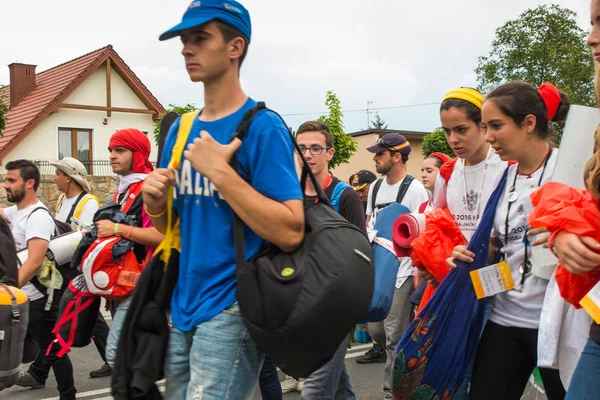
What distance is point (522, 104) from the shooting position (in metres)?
3.15

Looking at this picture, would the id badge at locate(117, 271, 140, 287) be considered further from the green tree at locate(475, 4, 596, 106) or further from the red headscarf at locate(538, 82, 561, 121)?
the green tree at locate(475, 4, 596, 106)

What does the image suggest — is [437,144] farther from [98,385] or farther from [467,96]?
[467,96]

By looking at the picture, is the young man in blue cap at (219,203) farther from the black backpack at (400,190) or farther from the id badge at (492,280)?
the black backpack at (400,190)

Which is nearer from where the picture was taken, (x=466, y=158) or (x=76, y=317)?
(x=466, y=158)

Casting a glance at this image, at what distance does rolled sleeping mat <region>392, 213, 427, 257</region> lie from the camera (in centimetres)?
370

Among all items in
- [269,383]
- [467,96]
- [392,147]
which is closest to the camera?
[467,96]

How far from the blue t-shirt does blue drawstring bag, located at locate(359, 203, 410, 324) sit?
1.64 m

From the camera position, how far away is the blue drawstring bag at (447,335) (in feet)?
10.2

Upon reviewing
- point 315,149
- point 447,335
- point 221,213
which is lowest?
point 447,335

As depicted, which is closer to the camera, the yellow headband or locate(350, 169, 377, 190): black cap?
the yellow headband

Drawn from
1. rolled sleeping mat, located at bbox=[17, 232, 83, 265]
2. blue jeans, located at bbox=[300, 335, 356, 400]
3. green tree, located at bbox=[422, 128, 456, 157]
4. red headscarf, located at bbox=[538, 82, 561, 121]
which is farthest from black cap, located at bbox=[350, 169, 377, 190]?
green tree, located at bbox=[422, 128, 456, 157]

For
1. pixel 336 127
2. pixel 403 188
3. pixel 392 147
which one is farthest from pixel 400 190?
pixel 336 127

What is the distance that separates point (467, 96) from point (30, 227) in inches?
138

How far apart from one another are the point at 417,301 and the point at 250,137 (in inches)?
119
